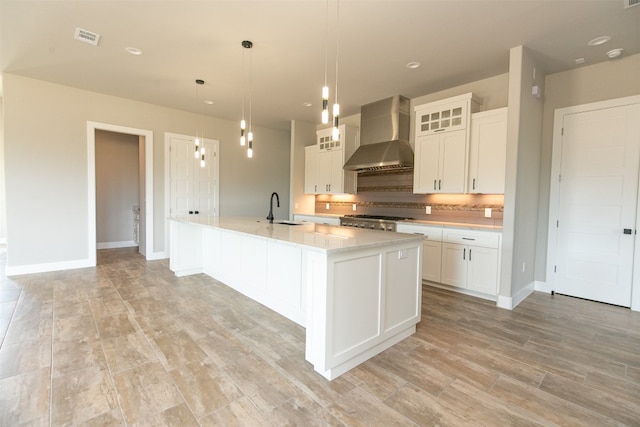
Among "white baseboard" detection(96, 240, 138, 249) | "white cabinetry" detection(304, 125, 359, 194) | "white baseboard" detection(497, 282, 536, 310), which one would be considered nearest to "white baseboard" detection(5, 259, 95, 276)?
"white baseboard" detection(96, 240, 138, 249)

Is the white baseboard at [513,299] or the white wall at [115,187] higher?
the white wall at [115,187]

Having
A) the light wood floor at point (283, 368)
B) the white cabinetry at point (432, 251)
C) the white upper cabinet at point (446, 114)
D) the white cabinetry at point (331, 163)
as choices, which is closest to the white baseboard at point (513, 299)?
the light wood floor at point (283, 368)

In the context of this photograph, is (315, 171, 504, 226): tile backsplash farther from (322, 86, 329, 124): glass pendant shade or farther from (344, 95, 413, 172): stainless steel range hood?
(322, 86, 329, 124): glass pendant shade

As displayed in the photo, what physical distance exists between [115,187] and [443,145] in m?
6.86

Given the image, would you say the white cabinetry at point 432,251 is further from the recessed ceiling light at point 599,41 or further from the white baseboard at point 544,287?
the recessed ceiling light at point 599,41

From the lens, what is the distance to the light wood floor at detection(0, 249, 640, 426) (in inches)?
65.6

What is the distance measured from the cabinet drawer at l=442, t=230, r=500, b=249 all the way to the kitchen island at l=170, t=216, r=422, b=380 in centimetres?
141

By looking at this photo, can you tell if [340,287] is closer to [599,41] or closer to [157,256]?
[599,41]

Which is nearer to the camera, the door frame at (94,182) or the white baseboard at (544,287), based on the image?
the white baseboard at (544,287)

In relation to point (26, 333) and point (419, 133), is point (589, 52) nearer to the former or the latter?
point (419, 133)

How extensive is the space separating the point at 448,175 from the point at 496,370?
2.63 metres

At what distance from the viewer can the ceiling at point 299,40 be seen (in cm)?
259

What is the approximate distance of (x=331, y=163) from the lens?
5.76 metres

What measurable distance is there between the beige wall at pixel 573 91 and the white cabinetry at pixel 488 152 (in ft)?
2.47
